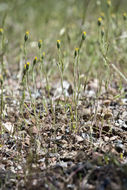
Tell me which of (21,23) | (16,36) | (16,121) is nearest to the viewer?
(16,121)

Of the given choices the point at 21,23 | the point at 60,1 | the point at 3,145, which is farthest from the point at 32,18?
the point at 3,145

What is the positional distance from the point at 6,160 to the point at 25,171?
0.81 ft

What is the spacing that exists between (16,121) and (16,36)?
2123 mm

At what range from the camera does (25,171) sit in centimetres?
141

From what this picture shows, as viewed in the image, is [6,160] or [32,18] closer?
[6,160]

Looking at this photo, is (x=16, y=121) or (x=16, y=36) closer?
(x=16, y=121)

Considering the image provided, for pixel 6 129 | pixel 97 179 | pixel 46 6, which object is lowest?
pixel 97 179

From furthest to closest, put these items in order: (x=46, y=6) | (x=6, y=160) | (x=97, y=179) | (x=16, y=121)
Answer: (x=46, y=6), (x=16, y=121), (x=6, y=160), (x=97, y=179)

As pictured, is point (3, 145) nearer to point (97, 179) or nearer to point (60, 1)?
point (97, 179)

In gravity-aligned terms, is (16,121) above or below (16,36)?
below

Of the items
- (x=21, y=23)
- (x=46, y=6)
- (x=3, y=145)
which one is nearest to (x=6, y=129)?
(x=3, y=145)

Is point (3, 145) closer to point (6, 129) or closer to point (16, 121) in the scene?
point (6, 129)

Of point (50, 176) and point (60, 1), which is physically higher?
point (60, 1)

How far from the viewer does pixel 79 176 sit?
140cm
